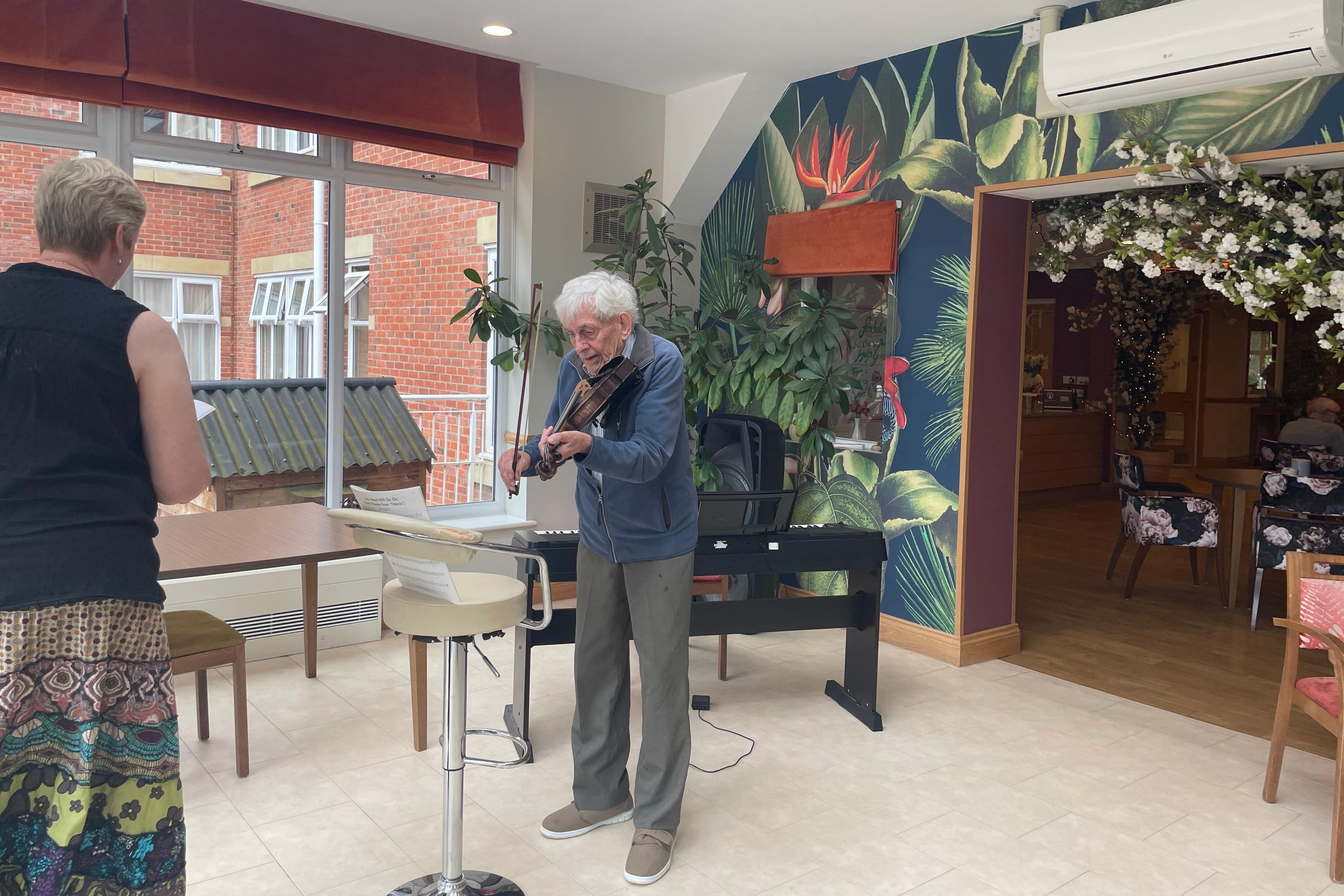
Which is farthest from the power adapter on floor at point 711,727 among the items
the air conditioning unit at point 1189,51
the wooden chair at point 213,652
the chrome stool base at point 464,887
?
the air conditioning unit at point 1189,51

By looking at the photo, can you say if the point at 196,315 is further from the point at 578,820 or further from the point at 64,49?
the point at 578,820

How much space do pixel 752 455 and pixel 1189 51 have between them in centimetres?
250

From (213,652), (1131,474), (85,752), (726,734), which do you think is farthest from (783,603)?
(1131,474)

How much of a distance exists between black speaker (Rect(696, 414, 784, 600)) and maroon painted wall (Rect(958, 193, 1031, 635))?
0.93 m

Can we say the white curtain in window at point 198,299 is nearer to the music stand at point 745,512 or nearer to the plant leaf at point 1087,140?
the music stand at point 745,512

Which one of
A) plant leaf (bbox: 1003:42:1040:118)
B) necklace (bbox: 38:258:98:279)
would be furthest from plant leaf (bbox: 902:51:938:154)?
necklace (bbox: 38:258:98:279)

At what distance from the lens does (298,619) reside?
Result: 473cm

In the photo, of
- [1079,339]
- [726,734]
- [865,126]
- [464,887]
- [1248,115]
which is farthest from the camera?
[1079,339]

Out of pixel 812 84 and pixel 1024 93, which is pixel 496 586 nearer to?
pixel 1024 93

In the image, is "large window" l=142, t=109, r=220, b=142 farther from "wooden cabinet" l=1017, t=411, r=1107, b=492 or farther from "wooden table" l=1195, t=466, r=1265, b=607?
"wooden cabinet" l=1017, t=411, r=1107, b=492

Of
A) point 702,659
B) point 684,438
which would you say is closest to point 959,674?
point 702,659

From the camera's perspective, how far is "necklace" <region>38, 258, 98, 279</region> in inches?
70.9

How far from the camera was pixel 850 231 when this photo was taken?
5.25m

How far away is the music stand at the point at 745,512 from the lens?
12.7 feet
